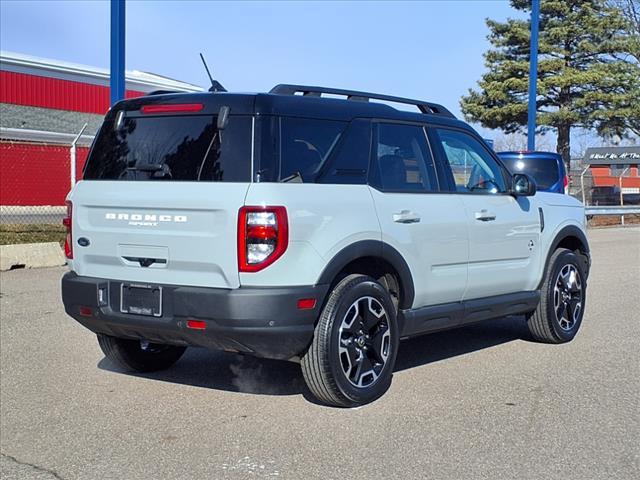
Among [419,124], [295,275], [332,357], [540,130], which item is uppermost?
[540,130]

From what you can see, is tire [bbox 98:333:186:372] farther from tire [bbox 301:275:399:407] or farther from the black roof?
the black roof

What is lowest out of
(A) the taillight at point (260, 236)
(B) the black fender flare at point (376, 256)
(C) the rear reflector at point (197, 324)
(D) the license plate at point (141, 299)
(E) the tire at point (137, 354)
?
(E) the tire at point (137, 354)

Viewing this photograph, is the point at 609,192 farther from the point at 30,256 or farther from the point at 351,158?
the point at 351,158

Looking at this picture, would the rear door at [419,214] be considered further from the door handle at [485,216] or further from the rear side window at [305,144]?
the rear side window at [305,144]

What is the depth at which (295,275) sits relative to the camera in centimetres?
493

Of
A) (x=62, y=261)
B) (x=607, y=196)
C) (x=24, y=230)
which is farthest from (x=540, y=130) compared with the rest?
(x=62, y=261)

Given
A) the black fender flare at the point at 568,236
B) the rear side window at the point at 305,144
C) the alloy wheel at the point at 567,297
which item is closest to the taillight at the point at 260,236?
the rear side window at the point at 305,144

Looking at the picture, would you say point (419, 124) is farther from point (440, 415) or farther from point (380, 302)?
point (440, 415)

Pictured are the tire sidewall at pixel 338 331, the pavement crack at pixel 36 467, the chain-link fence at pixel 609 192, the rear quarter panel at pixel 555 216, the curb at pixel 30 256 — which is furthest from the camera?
the chain-link fence at pixel 609 192

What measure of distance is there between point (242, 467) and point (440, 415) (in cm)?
146

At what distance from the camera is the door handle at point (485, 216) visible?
638 cm

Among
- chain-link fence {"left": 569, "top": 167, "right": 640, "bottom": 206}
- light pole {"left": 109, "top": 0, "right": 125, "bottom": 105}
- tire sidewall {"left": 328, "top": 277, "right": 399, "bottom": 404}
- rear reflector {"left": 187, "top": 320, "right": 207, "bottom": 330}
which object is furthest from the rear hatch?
chain-link fence {"left": 569, "top": 167, "right": 640, "bottom": 206}

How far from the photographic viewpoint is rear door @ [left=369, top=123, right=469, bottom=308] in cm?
564

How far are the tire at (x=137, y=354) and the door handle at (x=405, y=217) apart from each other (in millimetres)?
2111
